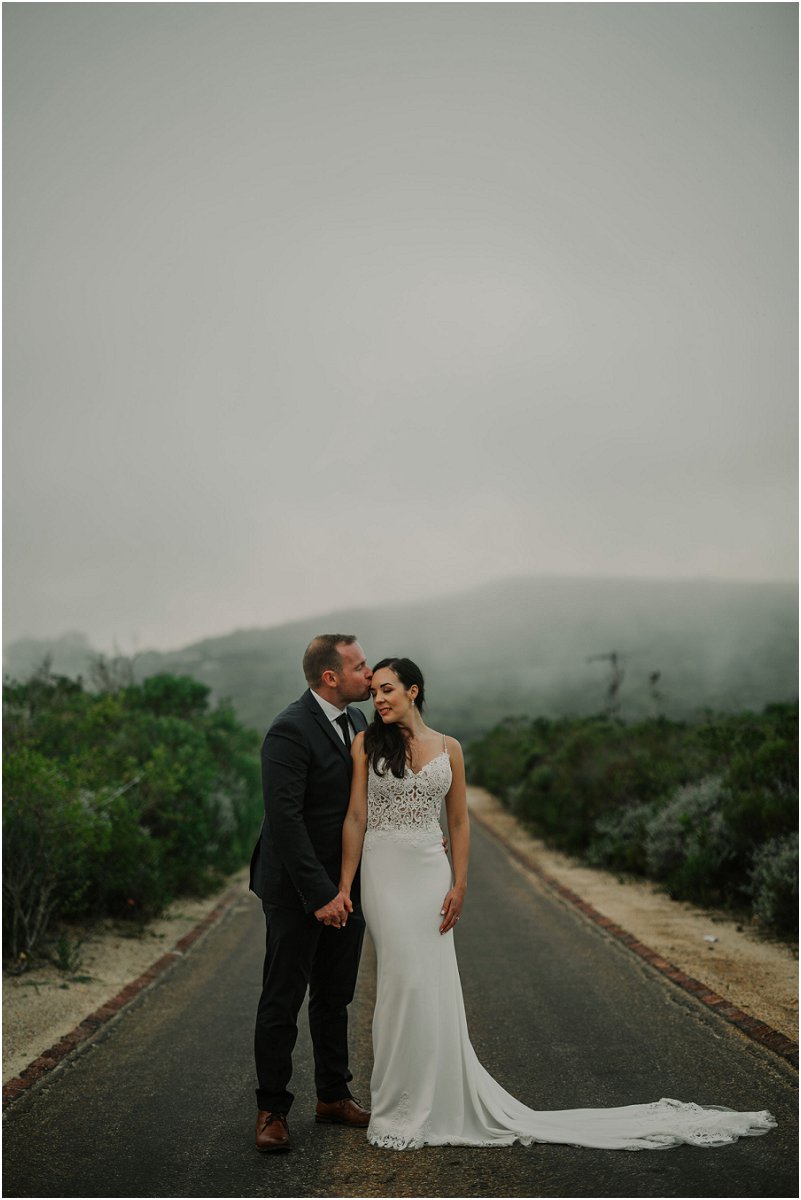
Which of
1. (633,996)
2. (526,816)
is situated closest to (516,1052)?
(633,996)

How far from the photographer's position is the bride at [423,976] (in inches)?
211

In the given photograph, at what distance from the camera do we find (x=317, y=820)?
5824 millimetres

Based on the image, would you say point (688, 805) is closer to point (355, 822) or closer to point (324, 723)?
point (355, 822)

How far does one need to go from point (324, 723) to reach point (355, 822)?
568 millimetres

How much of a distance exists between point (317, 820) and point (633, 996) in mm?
4271

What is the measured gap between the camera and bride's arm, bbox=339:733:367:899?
18.9 feet

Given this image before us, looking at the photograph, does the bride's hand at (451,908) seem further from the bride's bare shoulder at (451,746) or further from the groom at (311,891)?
the bride's bare shoulder at (451,746)

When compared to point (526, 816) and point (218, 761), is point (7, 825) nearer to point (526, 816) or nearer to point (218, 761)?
point (218, 761)

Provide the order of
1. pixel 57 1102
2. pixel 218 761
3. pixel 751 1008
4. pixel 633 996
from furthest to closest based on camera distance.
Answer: pixel 218 761
pixel 633 996
pixel 751 1008
pixel 57 1102

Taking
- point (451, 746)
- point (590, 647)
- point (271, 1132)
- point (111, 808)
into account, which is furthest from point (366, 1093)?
point (590, 647)

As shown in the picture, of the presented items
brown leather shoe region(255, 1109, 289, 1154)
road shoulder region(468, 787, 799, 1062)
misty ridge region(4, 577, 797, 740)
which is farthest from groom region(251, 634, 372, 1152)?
misty ridge region(4, 577, 797, 740)

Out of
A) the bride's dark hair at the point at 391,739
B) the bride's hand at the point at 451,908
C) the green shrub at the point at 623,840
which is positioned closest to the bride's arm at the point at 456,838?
the bride's hand at the point at 451,908

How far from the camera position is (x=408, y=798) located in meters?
5.80

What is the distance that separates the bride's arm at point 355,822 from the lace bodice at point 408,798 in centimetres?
5
